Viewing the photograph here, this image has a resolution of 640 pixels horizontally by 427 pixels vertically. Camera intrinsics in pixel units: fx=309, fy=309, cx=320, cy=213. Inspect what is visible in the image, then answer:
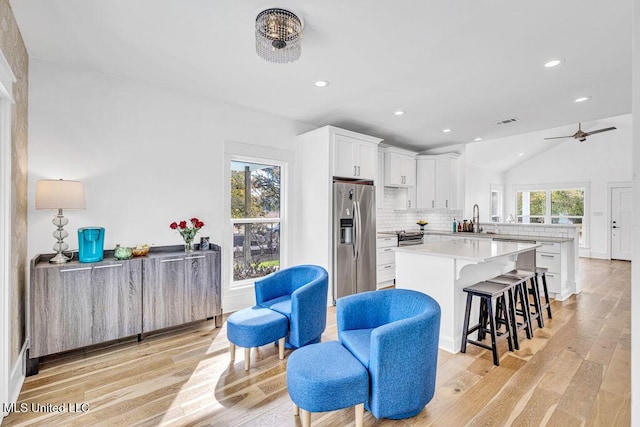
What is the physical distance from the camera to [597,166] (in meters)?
8.50

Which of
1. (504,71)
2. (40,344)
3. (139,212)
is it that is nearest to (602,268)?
(504,71)

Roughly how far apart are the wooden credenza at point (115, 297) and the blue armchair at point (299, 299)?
66cm

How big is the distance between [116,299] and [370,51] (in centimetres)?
307

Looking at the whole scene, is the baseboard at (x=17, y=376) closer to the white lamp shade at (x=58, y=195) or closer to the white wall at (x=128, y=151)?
the white wall at (x=128, y=151)

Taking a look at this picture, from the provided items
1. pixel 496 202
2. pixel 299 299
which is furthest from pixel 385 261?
pixel 496 202

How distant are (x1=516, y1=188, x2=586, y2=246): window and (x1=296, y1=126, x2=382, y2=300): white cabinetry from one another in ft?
25.8

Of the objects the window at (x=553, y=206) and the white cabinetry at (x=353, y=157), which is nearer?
the white cabinetry at (x=353, y=157)

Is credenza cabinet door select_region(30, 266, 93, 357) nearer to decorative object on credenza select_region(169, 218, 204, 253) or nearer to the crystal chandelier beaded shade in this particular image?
decorative object on credenza select_region(169, 218, 204, 253)

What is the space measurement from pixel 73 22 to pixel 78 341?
8.13 ft

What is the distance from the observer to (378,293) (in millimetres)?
2322

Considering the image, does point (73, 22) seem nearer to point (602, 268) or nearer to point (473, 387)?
point (473, 387)

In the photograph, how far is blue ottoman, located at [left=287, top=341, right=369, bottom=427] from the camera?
5.46 ft

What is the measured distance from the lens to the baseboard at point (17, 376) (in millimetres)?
2052

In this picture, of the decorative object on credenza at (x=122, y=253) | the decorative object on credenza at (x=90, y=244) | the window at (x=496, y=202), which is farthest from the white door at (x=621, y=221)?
the decorative object on credenza at (x=90, y=244)
